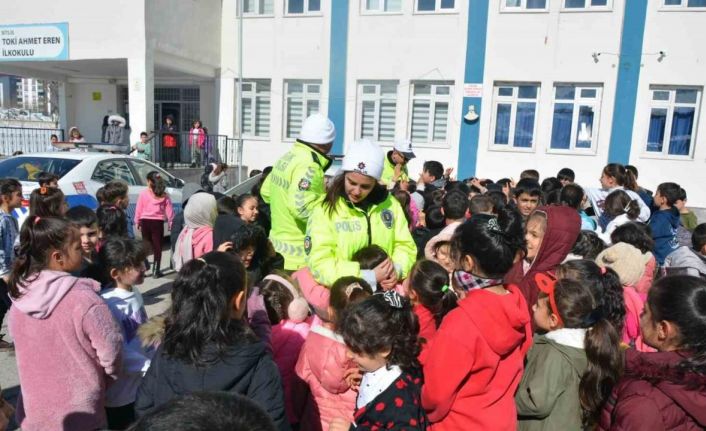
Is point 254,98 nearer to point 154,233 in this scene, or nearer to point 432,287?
point 154,233

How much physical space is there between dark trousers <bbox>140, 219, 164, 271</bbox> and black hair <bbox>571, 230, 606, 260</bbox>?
5525mm

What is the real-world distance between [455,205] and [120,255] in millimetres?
2555

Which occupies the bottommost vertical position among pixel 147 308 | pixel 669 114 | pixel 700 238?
pixel 147 308

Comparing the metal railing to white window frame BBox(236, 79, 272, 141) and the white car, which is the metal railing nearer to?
white window frame BBox(236, 79, 272, 141)

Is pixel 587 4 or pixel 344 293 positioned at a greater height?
pixel 587 4

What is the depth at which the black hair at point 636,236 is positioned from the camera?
12.6 ft

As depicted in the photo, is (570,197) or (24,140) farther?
(24,140)

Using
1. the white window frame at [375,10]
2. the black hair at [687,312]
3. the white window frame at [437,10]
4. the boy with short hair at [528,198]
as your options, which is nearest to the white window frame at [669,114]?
the white window frame at [437,10]

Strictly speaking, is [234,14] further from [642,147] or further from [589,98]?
[642,147]

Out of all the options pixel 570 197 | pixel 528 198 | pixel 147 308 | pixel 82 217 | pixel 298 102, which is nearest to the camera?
pixel 82 217

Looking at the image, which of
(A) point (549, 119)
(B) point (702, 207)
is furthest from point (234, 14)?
(B) point (702, 207)

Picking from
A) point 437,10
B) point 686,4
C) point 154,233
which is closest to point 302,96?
point 437,10

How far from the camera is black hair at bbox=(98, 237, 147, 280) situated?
271cm

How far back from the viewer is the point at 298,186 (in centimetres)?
319
